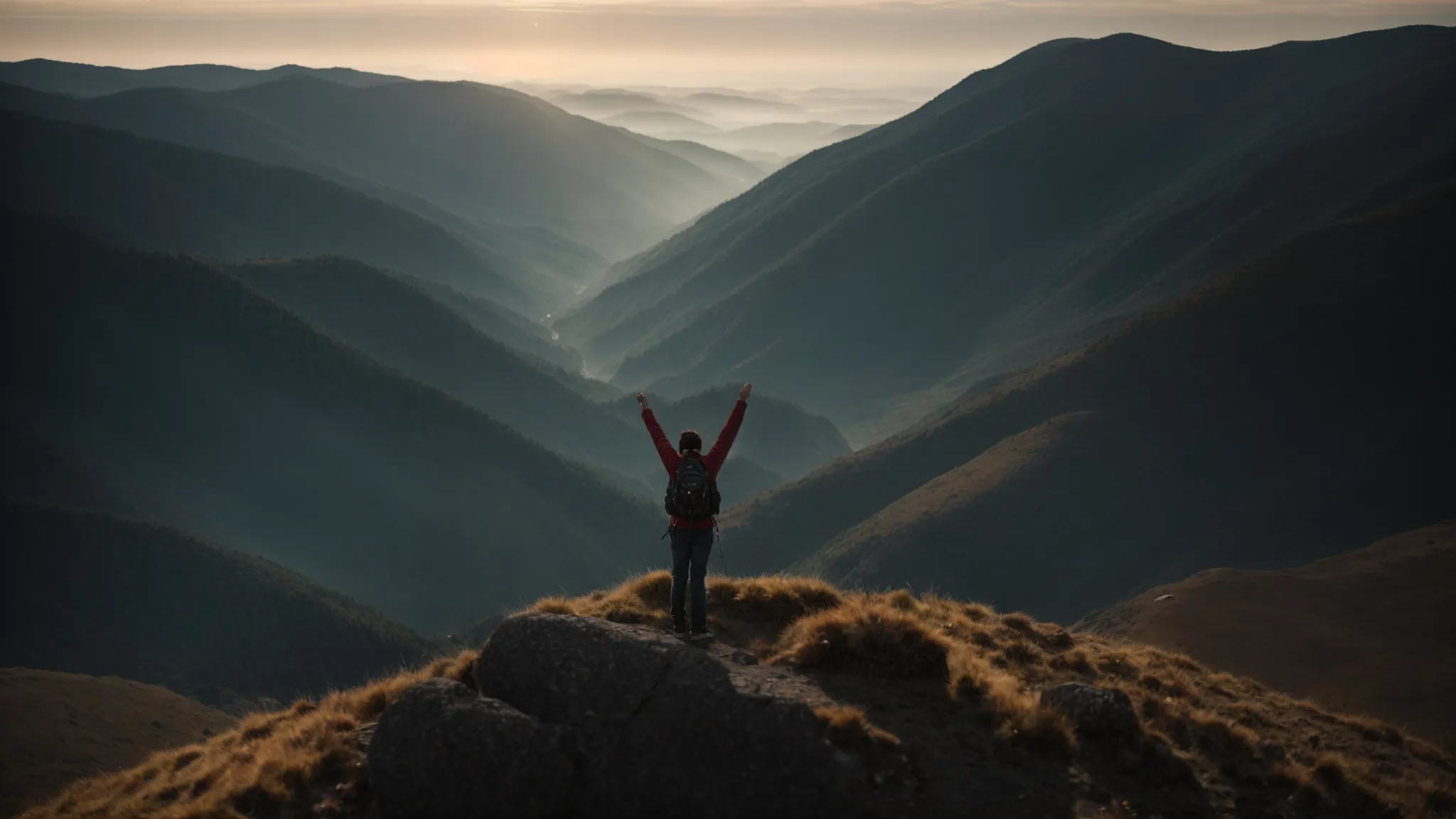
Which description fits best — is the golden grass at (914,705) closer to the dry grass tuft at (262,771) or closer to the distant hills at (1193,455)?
the dry grass tuft at (262,771)

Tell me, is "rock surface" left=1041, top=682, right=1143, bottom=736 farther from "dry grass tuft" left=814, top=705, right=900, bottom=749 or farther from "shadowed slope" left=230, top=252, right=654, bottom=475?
"shadowed slope" left=230, top=252, right=654, bottom=475

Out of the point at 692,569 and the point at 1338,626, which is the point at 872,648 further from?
the point at 1338,626

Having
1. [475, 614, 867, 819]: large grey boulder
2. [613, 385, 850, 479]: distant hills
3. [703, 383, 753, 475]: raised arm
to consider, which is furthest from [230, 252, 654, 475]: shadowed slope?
[475, 614, 867, 819]: large grey boulder

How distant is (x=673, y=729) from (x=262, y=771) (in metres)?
5.19

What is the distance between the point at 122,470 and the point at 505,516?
43.7 m

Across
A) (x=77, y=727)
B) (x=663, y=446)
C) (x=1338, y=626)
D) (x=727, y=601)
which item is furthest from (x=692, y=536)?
(x=1338, y=626)

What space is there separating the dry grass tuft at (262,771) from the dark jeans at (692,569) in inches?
119

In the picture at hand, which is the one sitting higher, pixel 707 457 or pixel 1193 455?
pixel 1193 455

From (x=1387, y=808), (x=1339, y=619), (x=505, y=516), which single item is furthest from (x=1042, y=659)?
(x=505, y=516)

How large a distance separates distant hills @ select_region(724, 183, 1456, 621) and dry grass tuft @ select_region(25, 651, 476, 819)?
255ft

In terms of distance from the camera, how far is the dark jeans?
43.7 feet

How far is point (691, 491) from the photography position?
13.0 m

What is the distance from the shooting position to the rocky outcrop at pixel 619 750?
414 inches

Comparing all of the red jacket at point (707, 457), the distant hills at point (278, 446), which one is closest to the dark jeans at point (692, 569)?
the red jacket at point (707, 457)
